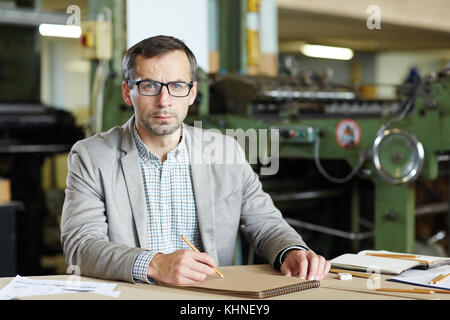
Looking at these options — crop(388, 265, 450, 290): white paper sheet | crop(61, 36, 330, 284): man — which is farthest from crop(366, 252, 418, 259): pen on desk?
crop(61, 36, 330, 284): man

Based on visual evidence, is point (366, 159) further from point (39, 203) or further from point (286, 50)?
point (286, 50)

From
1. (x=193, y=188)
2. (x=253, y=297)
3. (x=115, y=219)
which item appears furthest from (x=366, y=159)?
(x=253, y=297)

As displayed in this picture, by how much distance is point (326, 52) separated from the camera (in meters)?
13.5

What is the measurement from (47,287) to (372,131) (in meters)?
2.30

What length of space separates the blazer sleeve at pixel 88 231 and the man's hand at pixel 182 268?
0.07 metres

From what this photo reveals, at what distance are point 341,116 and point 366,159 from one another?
41cm

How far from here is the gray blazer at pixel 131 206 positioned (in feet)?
5.89

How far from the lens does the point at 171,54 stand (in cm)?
198

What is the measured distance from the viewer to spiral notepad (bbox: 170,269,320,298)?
1.50 meters

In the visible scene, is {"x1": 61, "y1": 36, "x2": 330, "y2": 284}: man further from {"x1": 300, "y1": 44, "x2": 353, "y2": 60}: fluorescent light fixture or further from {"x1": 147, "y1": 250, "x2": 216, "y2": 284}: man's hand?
{"x1": 300, "y1": 44, "x2": 353, "y2": 60}: fluorescent light fixture

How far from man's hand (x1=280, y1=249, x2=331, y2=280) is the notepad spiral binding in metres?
0.09

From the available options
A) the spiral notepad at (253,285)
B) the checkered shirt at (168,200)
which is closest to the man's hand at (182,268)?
the spiral notepad at (253,285)

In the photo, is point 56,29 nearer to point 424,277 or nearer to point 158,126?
point 158,126

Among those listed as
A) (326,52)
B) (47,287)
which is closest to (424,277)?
(47,287)
